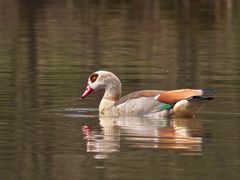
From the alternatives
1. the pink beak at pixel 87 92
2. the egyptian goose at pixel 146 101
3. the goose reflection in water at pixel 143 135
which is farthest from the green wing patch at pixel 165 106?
the pink beak at pixel 87 92

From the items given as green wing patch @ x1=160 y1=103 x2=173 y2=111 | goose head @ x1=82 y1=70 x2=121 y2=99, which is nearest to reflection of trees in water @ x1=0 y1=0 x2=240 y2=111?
goose head @ x1=82 y1=70 x2=121 y2=99

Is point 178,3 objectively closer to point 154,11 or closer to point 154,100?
point 154,11

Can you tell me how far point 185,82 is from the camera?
739 inches

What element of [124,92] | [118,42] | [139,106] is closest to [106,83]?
[139,106]

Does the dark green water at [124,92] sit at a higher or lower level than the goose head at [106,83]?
lower

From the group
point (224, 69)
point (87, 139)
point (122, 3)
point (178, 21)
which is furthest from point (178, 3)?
point (87, 139)

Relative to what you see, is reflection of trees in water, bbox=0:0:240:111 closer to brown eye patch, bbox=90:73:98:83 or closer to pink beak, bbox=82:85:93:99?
pink beak, bbox=82:85:93:99

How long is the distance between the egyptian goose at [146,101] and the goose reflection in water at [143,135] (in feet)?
0.55

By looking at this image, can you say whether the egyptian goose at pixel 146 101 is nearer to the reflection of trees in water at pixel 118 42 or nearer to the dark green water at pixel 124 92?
the dark green water at pixel 124 92

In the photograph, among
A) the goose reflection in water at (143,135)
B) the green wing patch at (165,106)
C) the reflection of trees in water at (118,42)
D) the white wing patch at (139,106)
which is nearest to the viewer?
the goose reflection in water at (143,135)

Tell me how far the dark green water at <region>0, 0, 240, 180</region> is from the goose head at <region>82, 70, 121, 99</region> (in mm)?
301

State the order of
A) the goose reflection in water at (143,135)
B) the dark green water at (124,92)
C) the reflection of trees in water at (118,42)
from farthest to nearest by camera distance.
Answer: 1. the reflection of trees in water at (118,42)
2. the goose reflection in water at (143,135)
3. the dark green water at (124,92)

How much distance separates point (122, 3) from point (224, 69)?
20905mm

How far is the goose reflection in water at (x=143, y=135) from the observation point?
12.9 meters
